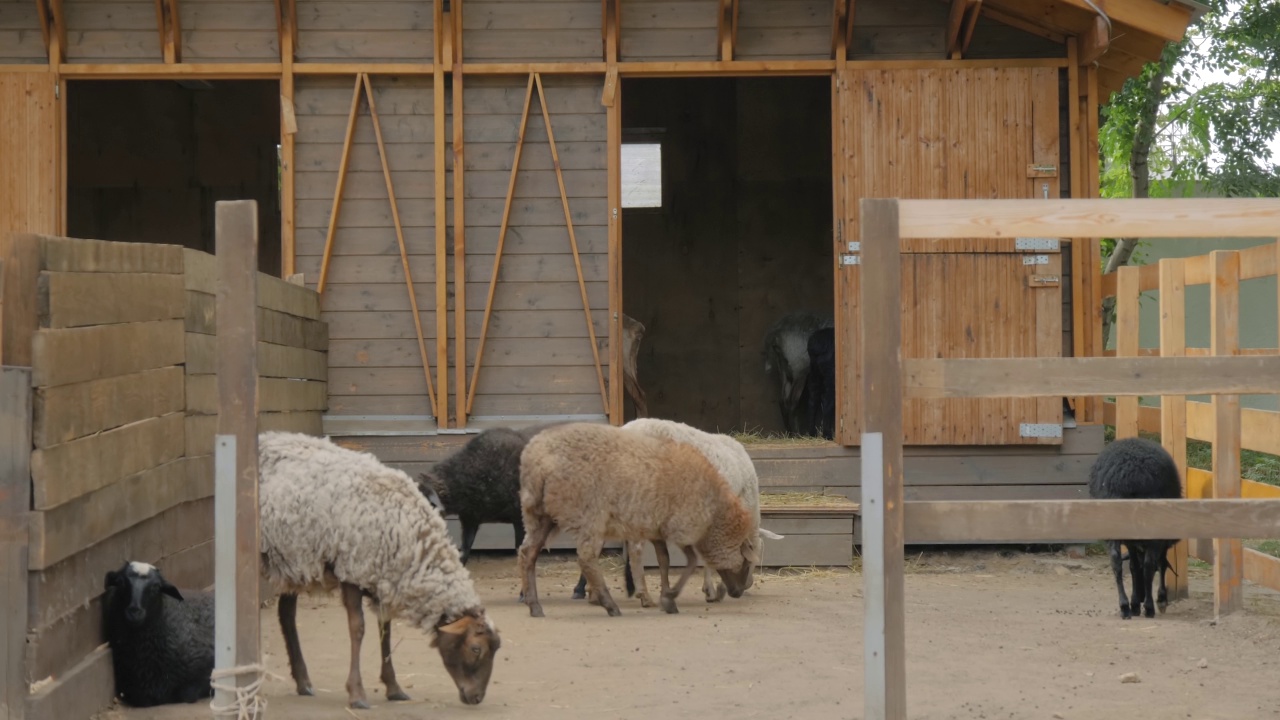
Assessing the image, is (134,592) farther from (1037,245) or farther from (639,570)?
(1037,245)

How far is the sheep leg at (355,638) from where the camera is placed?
598 centimetres

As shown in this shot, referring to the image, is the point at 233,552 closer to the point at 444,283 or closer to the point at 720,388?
the point at 444,283

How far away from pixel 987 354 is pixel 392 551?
686 cm

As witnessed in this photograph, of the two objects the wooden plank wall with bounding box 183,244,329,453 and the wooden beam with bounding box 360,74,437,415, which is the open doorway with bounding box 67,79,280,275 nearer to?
the wooden beam with bounding box 360,74,437,415

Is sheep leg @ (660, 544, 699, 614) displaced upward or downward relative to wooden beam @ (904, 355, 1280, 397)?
downward

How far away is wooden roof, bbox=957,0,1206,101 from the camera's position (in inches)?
424

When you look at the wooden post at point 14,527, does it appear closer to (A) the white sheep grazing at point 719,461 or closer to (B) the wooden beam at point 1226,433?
(A) the white sheep grazing at point 719,461

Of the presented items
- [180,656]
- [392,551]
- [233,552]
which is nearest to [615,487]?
[392,551]

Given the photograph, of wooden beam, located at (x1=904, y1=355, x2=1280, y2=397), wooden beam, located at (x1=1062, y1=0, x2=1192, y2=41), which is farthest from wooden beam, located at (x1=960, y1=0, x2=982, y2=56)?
wooden beam, located at (x1=904, y1=355, x2=1280, y2=397)

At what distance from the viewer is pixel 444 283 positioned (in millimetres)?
11414

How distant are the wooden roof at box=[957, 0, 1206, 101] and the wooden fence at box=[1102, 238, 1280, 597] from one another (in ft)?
6.71

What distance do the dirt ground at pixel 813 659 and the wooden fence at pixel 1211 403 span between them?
29.9 inches

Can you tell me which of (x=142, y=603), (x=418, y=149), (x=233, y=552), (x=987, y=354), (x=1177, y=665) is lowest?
(x=1177, y=665)

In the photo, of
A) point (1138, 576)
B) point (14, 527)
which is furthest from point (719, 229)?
point (14, 527)
